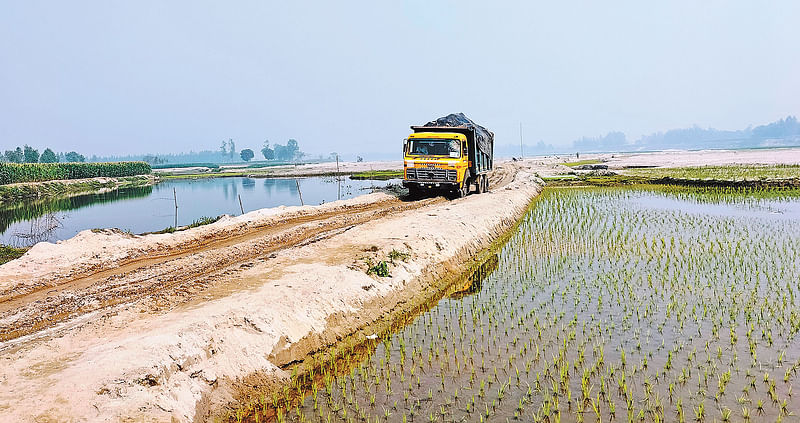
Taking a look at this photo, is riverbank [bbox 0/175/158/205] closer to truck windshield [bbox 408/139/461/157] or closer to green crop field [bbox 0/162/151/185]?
green crop field [bbox 0/162/151/185]

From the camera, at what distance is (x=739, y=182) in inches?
1248

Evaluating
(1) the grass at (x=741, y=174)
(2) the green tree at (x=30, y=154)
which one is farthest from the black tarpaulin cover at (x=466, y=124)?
(2) the green tree at (x=30, y=154)

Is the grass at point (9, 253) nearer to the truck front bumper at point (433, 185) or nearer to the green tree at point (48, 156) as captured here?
the truck front bumper at point (433, 185)

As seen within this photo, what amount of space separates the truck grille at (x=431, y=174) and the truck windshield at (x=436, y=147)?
732 millimetres

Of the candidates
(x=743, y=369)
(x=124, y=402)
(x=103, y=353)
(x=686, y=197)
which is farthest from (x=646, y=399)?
(x=686, y=197)

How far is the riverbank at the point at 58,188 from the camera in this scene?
51684mm

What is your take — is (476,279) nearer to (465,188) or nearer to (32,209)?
(465,188)

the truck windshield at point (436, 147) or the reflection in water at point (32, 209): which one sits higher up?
the truck windshield at point (436, 147)

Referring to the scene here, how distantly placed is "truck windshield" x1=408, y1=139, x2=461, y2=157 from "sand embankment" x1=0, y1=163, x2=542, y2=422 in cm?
805

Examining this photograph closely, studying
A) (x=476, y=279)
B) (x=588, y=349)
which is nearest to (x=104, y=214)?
(x=476, y=279)

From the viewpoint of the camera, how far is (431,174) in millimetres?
24219

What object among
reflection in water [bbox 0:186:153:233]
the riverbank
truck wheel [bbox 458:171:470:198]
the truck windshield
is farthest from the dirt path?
the riverbank

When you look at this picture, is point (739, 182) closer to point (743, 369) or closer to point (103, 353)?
point (743, 369)

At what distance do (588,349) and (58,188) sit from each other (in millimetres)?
67580
